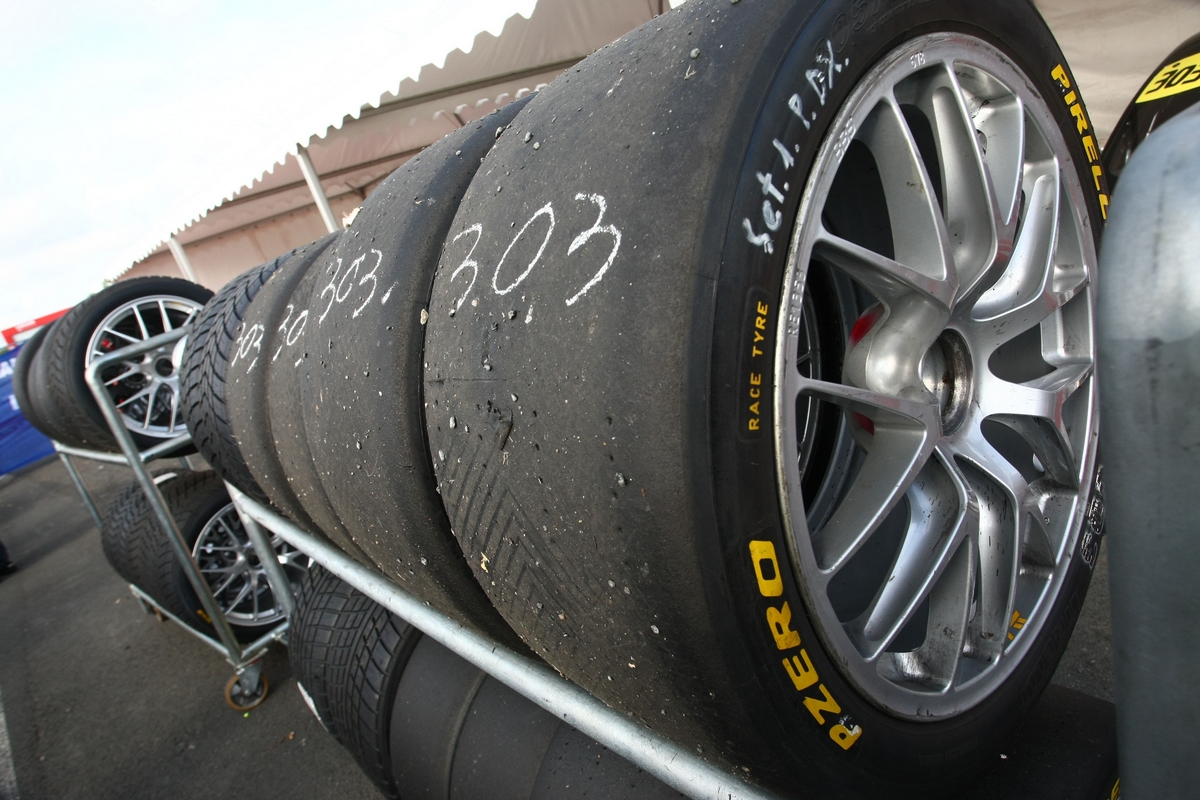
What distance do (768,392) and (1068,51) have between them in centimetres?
709

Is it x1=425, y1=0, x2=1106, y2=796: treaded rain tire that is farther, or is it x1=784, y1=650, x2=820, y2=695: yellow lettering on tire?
x1=784, y1=650, x2=820, y2=695: yellow lettering on tire

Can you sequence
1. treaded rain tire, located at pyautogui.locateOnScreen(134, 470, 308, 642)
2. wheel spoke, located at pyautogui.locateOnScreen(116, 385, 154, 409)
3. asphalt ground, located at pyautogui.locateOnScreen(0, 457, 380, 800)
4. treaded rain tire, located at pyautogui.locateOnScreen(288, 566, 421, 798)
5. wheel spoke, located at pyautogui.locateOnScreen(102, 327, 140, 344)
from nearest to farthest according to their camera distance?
treaded rain tire, located at pyautogui.locateOnScreen(288, 566, 421, 798) → asphalt ground, located at pyautogui.locateOnScreen(0, 457, 380, 800) → treaded rain tire, located at pyautogui.locateOnScreen(134, 470, 308, 642) → wheel spoke, located at pyautogui.locateOnScreen(116, 385, 154, 409) → wheel spoke, located at pyautogui.locateOnScreen(102, 327, 140, 344)

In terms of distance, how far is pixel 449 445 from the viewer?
1.03m

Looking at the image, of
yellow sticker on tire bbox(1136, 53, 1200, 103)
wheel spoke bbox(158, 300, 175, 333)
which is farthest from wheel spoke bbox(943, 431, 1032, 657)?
wheel spoke bbox(158, 300, 175, 333)

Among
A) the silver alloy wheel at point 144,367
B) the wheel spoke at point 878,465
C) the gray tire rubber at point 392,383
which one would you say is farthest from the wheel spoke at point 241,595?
the wheel spoke at point 878,465

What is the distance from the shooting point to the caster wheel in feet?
11.5

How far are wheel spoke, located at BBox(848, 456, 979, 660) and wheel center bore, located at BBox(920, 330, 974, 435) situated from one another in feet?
0.42

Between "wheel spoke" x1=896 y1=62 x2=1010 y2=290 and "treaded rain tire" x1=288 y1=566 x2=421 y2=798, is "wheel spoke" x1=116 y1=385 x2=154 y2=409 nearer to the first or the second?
"treaded rain tire" x1=288 y1=566 x2=421 y2=798

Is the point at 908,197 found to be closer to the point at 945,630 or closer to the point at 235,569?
the point at 945,630

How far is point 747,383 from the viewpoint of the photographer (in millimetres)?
812

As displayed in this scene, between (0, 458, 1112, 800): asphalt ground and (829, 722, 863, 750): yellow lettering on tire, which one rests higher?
(829, 722, 863, 750): yellow lettering on tire

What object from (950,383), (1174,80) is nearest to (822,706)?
(950,383)

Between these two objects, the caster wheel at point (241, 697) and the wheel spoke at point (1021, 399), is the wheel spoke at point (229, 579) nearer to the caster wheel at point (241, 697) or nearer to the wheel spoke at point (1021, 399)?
the caster wheel at point (241, 697)

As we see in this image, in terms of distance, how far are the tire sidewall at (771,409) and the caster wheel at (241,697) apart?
3.46m
